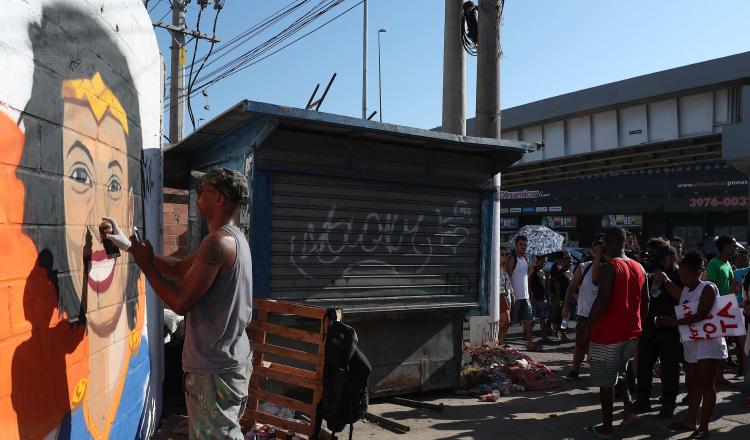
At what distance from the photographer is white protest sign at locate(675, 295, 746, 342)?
5438 mm

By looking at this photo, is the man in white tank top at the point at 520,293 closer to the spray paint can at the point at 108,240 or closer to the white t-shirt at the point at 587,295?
the white t-shirt at the point at 587,295

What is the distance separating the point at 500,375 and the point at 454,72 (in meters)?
4.69

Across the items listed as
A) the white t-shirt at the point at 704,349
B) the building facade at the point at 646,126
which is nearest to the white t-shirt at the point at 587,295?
the white t-shirt at the point at 704,349

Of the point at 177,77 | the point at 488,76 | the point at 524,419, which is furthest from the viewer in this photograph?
the point at 177,77

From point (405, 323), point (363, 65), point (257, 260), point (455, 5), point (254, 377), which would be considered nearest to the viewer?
point (254, 377)

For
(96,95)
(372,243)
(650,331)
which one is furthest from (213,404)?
(650,331)

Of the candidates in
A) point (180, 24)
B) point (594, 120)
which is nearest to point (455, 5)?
point (180, 24)

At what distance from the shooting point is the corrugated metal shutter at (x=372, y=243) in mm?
Answer: 5641

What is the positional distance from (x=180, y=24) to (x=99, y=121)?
49.7 feet

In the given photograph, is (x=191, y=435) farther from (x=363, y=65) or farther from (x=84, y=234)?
(x=363, y=65)

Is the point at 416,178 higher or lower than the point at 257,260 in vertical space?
higher

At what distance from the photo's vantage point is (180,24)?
17.0m

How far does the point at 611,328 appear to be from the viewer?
5.34 m

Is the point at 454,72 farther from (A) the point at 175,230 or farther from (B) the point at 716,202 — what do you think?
(B) the point at 716,202
